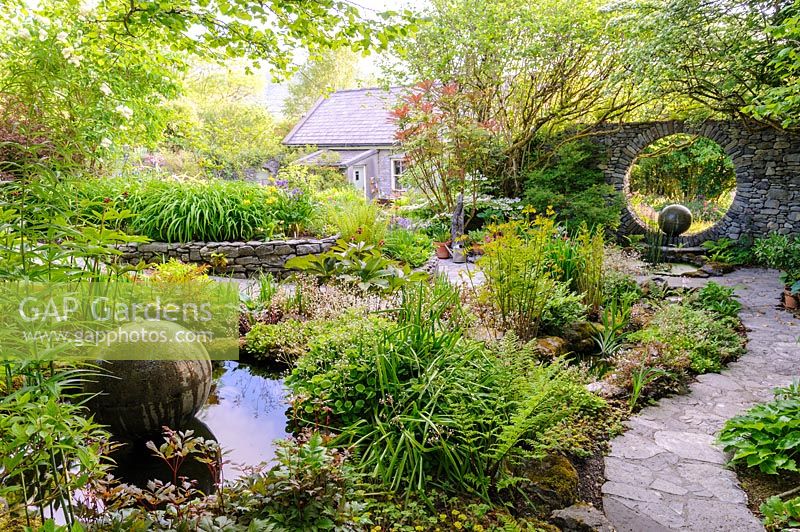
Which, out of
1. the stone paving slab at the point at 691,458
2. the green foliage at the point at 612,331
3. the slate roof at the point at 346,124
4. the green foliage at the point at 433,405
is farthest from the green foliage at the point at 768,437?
the slate roof at the point at 346,124

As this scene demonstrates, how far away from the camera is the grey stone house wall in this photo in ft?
27.6

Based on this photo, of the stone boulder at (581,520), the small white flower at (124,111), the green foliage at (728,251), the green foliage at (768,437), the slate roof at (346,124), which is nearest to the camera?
the stone boulder at (581,520)

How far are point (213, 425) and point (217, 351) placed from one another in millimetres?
1170

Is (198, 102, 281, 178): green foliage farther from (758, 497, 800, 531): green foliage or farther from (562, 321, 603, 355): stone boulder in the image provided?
(758, 497, 800, 531): green foliage

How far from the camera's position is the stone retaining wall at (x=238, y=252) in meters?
6.48

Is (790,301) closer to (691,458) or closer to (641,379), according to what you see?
(641,379)

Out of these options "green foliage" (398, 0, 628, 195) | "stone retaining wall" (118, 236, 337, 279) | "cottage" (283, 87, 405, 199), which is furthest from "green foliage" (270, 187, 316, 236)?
"cottage" (283, 87, 405, 199)

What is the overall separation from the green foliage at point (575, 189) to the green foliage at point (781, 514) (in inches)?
265

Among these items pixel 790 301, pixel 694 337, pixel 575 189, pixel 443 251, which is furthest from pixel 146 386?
pixel 575 189

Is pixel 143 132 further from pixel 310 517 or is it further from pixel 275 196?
pixel 310 517

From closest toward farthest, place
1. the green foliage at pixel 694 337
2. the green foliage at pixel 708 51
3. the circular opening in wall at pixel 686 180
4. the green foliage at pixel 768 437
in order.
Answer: the green foliage at pixel 768 437
the green foliage at pixel 694 337
the green foliage at pixel 708 51
the circular opening in wall at pixel 686 180

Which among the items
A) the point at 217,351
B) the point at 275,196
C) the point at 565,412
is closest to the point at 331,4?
the point at 565,412

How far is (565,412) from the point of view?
267cm

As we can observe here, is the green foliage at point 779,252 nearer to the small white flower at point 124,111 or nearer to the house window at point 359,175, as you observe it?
the small white flower at point 124,111
